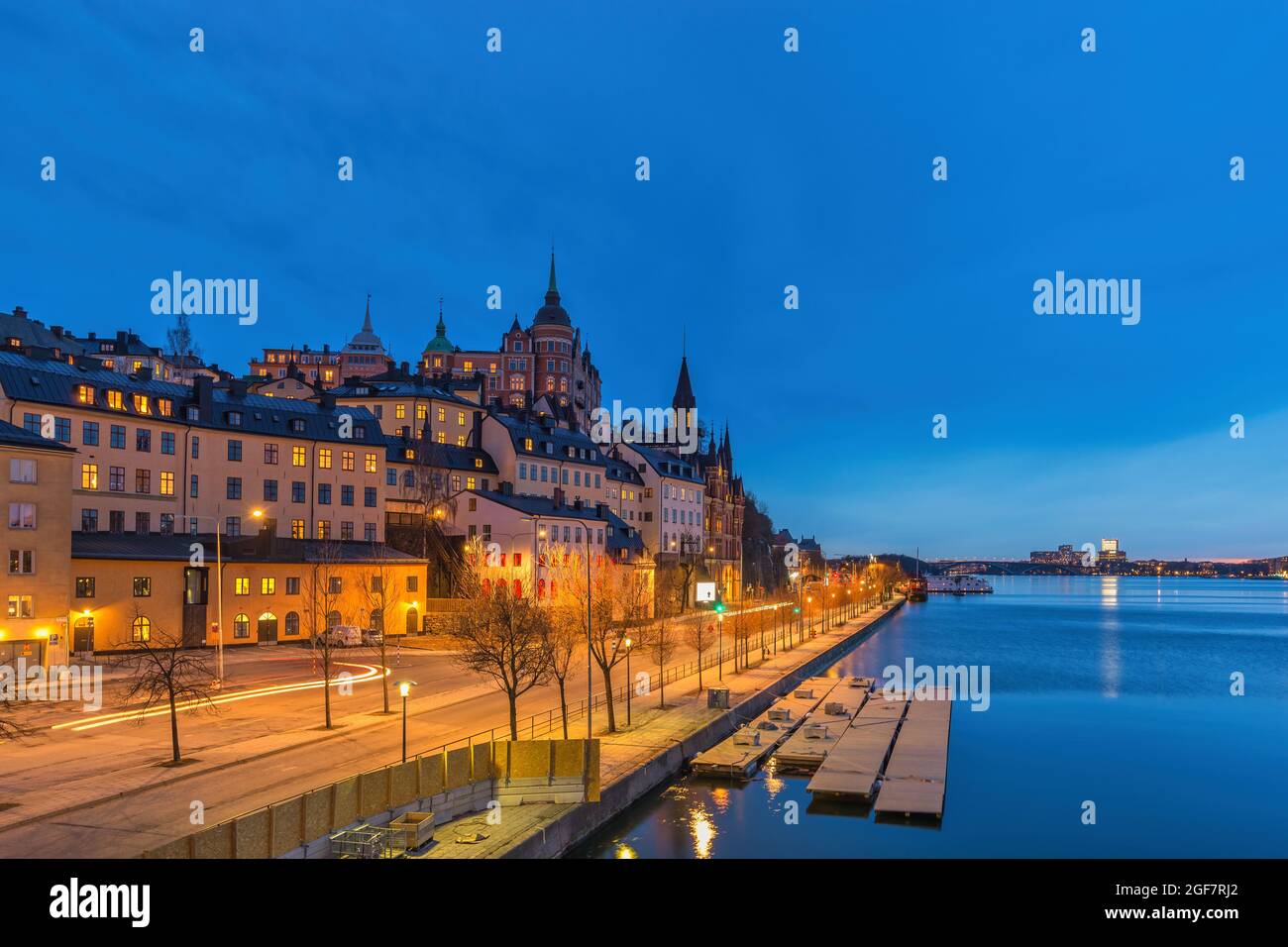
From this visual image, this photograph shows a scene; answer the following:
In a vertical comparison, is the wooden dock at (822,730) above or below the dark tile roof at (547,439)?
below

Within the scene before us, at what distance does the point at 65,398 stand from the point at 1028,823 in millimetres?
59588

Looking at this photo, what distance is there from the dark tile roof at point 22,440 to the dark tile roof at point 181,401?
37.6 ft

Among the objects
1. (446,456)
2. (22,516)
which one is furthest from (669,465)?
(22,516)

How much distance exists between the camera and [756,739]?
44.1 meters

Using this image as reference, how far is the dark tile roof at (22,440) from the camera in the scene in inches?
1843

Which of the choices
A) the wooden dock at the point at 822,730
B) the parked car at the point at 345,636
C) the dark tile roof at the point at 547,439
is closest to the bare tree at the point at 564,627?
the wooden dock at the point at 822,730

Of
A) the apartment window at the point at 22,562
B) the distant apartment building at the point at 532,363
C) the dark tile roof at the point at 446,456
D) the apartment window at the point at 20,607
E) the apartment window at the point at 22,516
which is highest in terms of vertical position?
the distant apartment building at the point at 532,363

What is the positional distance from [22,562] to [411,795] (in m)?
33.3

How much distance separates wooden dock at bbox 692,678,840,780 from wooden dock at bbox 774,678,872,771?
69cm

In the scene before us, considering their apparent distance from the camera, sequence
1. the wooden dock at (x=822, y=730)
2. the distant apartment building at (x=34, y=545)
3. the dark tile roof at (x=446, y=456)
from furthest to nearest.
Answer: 1. the dark tile roof at (x=446, y=456)
2. the distant apartment building at (x=34, y=545)
3. the wooden dock at (x=822, y=730)

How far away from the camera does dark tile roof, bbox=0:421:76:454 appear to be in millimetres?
46800

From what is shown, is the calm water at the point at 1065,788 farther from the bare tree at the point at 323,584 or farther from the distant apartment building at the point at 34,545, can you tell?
the distant apartment building at the point at 34,545
